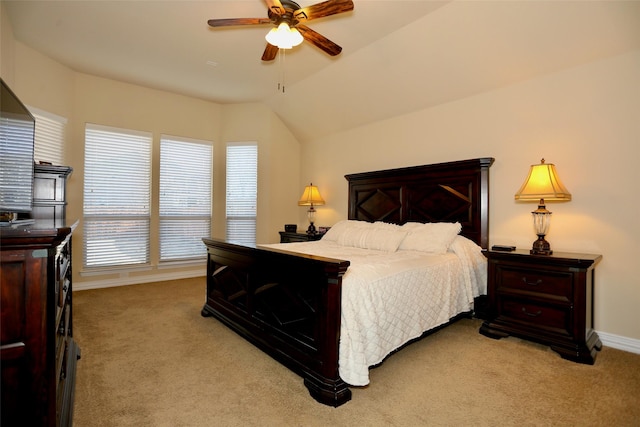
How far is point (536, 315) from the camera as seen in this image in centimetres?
A: 266

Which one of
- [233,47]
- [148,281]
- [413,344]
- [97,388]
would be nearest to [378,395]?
[413,344]

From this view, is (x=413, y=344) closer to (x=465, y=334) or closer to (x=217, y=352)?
(x=465, y=334)

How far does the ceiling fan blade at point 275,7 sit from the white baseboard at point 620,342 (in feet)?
12.3

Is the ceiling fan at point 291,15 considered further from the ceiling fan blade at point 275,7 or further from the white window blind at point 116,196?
the white window blind at point 116,196

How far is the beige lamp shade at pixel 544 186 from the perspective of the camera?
265 cm

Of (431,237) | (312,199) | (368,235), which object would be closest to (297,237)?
(312,199)

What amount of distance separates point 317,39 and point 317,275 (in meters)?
Result: 1.97

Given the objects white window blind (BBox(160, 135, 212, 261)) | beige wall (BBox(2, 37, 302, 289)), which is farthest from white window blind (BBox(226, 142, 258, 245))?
white window blind (BBox(160, 135, 212, 261))

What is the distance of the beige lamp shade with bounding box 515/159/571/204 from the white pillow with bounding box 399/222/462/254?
27.9 inches

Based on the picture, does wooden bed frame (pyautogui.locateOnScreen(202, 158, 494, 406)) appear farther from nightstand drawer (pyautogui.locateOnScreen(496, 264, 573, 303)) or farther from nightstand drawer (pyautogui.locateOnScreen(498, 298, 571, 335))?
nightstand drawer (pyautogui.locateOnScreen(498, 298, 571, 335))

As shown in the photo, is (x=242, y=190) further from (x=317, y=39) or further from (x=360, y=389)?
(x=360, y=389)

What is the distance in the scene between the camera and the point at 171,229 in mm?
5156

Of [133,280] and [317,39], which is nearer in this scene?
[317,39]

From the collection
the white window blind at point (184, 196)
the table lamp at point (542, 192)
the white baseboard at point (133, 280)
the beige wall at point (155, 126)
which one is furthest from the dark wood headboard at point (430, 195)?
the white baseboard at point (133, 280)
